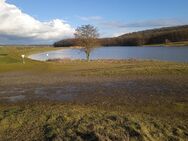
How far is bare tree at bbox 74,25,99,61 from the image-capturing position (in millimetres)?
68438

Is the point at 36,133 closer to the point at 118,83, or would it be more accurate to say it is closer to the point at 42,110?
the point at 42,110

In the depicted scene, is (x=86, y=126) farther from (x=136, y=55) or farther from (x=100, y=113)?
(x=136, y=55)

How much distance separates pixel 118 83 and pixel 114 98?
6.56m

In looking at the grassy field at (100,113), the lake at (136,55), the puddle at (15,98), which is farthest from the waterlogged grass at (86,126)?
the lake at (136,55)

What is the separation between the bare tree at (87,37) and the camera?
68.4m

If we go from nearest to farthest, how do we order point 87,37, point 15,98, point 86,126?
1. point 86,126
2. point 15,98
3. point 87,37

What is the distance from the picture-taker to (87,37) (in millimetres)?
68750

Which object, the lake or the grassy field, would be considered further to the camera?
the lake

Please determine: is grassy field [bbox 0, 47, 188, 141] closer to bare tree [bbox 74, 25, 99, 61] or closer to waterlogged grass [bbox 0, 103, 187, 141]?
waterlogged grass [bbox 0, 103, 187, 141]

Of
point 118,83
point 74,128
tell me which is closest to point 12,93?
point 118,83

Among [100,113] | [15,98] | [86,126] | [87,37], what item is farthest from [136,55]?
[86,126]

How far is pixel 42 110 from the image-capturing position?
14.7 m

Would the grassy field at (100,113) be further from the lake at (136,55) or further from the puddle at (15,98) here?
the lake at (136,55)

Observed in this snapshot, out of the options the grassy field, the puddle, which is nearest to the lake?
the grassy field
